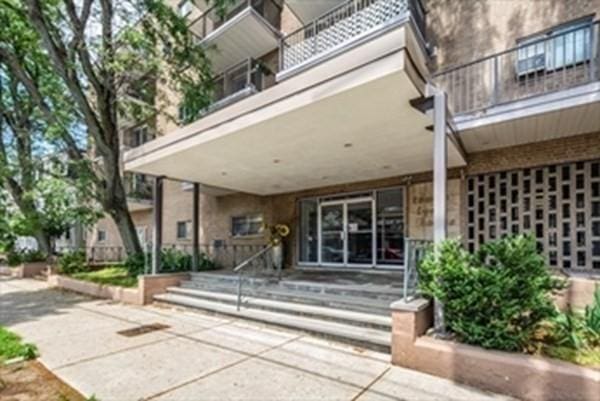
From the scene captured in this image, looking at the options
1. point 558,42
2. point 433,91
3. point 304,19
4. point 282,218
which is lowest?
point 282,218

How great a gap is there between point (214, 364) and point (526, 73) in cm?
856

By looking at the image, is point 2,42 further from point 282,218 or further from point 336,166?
point 336,166

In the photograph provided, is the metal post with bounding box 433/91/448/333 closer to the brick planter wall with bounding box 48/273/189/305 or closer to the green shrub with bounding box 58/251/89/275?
the brick planter wall with bounding box 48/273/189/305

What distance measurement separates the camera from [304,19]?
1236 centimetres

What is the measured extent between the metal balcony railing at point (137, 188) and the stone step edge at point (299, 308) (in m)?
9.89

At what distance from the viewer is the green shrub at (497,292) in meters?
4.11

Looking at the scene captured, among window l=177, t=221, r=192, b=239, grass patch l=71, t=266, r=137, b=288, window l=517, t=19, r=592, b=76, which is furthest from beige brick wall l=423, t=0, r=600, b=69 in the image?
window l=177, t=221, r=192, b=239

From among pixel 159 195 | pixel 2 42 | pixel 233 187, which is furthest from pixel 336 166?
pixel 2 42

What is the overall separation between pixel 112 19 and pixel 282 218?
785 centimetres

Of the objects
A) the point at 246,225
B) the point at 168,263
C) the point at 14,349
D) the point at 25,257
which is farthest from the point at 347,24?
the point at 25,257

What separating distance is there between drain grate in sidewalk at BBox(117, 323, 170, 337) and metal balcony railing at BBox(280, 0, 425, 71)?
7.85m

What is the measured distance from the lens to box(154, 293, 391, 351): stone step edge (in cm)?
525

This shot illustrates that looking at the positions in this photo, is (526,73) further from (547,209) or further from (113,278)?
(113,278)

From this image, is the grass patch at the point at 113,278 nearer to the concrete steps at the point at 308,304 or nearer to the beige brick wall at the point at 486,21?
the concrete steps at the point at 308,304
